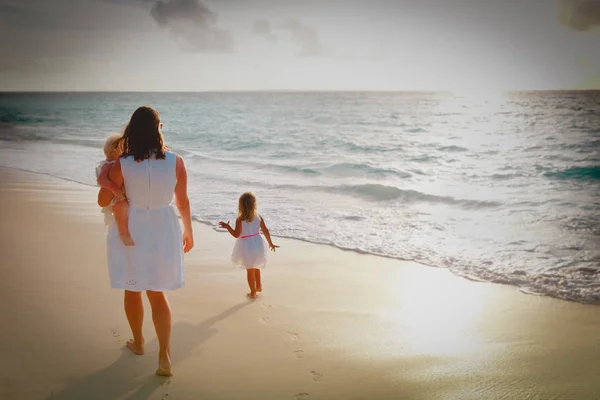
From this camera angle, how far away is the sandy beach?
11.4ft

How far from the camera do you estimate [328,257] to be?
7121mm

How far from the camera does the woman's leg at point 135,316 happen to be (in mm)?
3564

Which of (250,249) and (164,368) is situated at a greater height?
(250,249)

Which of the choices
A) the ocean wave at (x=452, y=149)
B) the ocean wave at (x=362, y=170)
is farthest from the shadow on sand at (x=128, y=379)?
the ocean wave at (x=452, y=149)

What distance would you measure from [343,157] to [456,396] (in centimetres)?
1900

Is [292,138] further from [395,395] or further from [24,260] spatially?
[395,395]

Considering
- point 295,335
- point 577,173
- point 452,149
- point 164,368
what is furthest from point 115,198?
point 452,149

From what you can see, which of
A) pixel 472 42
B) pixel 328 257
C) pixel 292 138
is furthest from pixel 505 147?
pixel 472 42

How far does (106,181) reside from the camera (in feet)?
10.5

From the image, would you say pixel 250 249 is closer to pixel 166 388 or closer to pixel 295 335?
pixel 295 335

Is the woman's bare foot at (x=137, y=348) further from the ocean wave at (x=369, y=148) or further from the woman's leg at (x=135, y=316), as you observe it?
the ocean wave at (x=369, y=148)

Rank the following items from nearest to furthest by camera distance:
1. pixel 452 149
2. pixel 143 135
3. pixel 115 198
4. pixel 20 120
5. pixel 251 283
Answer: pixel 143 135
pixel 115 198
pixel 251 283
pixel 452 149
pixel 20 120

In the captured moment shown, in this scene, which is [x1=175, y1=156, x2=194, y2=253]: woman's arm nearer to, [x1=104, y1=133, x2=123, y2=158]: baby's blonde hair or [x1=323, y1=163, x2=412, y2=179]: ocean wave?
[x1=104, y1=133, x2=123, y2=158]: baby's blonde hair

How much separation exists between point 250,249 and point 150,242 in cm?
208
